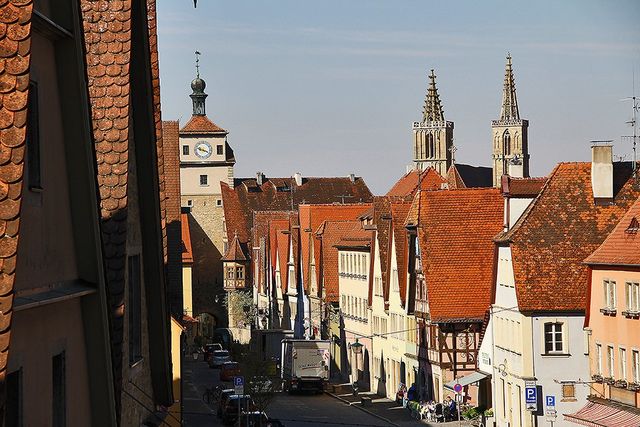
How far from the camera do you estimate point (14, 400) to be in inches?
229

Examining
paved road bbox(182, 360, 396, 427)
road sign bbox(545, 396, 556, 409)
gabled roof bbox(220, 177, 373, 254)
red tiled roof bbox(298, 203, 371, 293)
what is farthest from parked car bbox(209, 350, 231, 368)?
gabled roof bbox(220, 177, 373, 254)

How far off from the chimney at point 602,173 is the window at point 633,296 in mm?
7818


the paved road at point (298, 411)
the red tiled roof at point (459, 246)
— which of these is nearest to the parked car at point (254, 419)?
the paved road at point (298, 411)

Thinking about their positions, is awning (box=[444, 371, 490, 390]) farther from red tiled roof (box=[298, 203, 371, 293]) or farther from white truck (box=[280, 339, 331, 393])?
red tiled roof (box=[298, 203, 371, 293])

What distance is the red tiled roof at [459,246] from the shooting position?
2287 inches

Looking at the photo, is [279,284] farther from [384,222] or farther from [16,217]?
[16,217]

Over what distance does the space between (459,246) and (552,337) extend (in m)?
11.3

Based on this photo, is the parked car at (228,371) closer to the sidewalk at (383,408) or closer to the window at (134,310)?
the sidewalk at (383,408)

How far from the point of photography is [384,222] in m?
68.5

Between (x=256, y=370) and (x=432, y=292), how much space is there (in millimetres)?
7254

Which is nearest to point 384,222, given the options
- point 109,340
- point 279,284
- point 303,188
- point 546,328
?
point 546,328

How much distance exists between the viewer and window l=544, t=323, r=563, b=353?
4781 cm

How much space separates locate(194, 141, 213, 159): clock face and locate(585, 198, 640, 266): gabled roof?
110537 mm

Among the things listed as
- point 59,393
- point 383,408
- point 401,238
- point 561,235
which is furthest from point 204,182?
point 59,393
